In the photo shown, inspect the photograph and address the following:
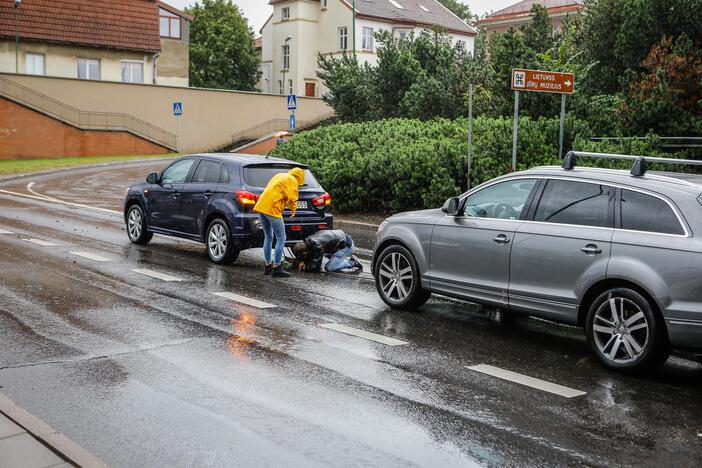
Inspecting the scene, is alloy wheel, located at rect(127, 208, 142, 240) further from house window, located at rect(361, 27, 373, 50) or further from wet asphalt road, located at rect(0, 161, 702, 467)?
house window, located at rect(361, 27, 373, 50)

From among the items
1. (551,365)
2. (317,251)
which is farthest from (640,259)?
(317,251)

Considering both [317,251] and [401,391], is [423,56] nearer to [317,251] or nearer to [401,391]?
[317,251]

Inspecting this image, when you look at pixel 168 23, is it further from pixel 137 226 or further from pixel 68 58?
pixel 137 226

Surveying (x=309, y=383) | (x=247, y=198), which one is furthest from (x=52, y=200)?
(x=309, y=383)

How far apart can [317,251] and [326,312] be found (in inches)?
125

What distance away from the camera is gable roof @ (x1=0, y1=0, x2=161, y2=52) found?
52062 mm

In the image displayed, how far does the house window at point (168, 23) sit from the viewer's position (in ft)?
217

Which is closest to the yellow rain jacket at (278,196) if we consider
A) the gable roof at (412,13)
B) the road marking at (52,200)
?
the road marking at (52,200)

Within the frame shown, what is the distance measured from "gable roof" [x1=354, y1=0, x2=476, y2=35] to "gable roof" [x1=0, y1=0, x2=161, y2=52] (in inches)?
726

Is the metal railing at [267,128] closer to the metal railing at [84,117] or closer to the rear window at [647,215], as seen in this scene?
the metal railing at [84,117]

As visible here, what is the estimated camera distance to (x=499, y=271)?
8305 mm

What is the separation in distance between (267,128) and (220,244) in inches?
1703

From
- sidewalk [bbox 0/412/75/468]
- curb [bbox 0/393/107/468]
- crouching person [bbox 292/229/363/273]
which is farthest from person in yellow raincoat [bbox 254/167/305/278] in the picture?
sidewalk [bbox 0/412/75/468]

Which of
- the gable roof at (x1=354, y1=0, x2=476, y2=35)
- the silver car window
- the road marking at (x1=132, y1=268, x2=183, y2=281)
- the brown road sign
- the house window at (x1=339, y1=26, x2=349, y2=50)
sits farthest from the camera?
the gable roof at (x1=354, y1=0, x2=476, y2=35)
